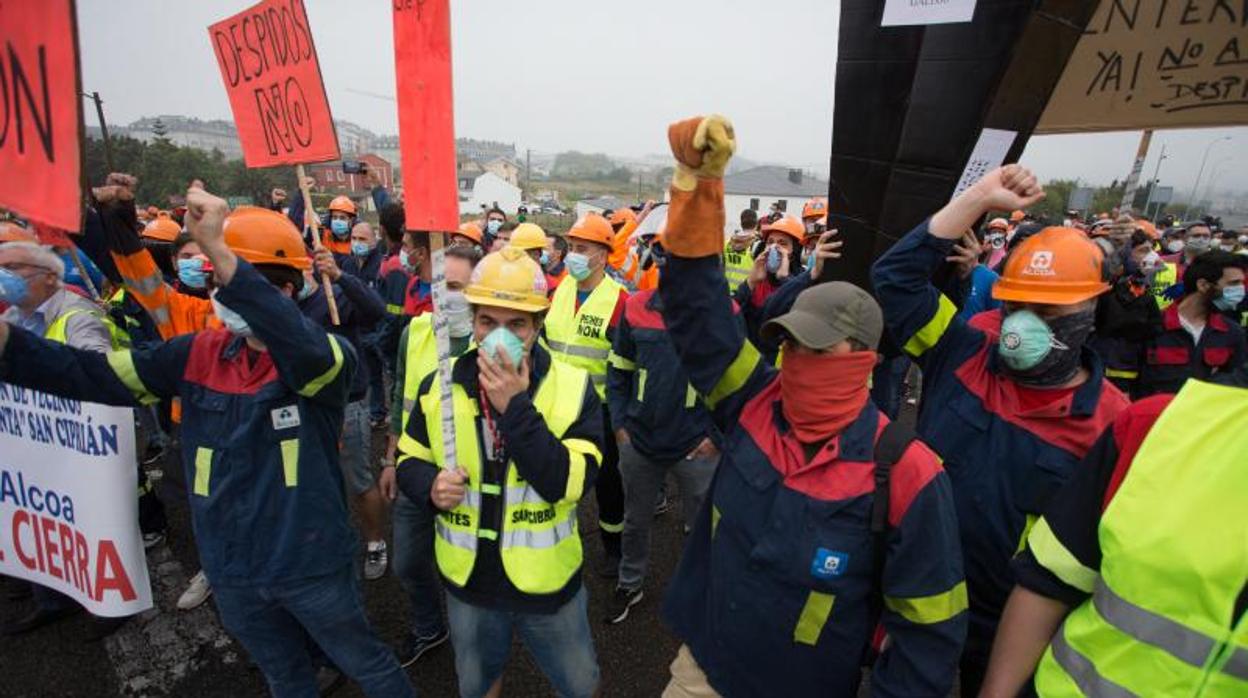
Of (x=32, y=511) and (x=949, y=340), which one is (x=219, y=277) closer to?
(x=32, y=511)

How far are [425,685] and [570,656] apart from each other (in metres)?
1.35

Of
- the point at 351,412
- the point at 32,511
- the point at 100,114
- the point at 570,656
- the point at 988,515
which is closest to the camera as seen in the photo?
the point at 988,515

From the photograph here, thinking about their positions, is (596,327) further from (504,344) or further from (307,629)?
(307,629)

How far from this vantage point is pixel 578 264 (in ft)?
13.9

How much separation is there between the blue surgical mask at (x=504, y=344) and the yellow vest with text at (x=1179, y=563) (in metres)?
1.69

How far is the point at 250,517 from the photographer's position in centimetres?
223

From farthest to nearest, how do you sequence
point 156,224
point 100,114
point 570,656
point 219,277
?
point 100,114 < point 156,224 < point 570,656 < point 219,277

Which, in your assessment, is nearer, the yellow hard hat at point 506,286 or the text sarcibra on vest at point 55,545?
the yellow hard hat at point 506,286

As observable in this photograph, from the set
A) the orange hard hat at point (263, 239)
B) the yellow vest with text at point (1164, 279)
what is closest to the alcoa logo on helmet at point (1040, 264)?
the orange hard hat at point (263, 239)

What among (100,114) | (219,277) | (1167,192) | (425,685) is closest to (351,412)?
(425,685)

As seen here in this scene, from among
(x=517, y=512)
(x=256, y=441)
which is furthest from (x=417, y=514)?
(x=517, y=512)

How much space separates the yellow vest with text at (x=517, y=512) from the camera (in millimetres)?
2139

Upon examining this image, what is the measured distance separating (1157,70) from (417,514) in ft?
14.1

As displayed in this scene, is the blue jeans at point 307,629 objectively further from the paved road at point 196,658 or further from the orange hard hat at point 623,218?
the orange hard hat at point 623,218
